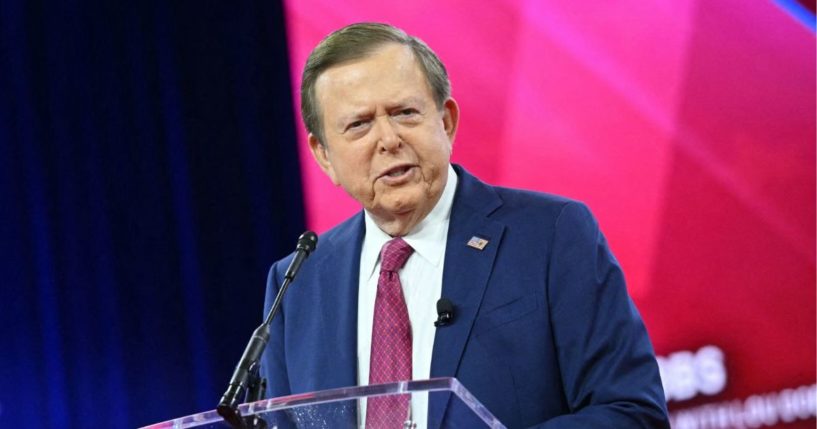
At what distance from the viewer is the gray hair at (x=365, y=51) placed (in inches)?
89.9

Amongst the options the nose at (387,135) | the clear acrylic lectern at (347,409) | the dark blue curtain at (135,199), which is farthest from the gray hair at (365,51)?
the dark blue curtain at (135,199)

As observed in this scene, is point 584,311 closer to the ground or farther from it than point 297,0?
closer to the ground

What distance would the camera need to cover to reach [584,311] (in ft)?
6.79

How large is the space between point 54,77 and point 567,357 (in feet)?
8.38

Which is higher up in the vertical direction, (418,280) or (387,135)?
(387,135)

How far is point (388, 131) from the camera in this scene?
7.30 ft

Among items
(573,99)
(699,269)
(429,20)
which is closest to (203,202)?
(429,20)

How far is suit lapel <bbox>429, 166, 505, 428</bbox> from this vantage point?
2.13 m

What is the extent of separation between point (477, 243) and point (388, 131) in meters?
0.29

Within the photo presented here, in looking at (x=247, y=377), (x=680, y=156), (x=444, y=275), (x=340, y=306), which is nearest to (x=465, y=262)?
(x=444, y=275)

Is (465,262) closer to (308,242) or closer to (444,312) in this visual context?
(444,312)

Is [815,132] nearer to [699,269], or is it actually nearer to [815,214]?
[815,214]

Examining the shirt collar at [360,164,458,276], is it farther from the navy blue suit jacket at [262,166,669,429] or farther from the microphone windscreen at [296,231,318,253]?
the microphone windscreen at [296,231,318,253]

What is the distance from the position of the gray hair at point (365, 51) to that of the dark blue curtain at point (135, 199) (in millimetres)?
1819
